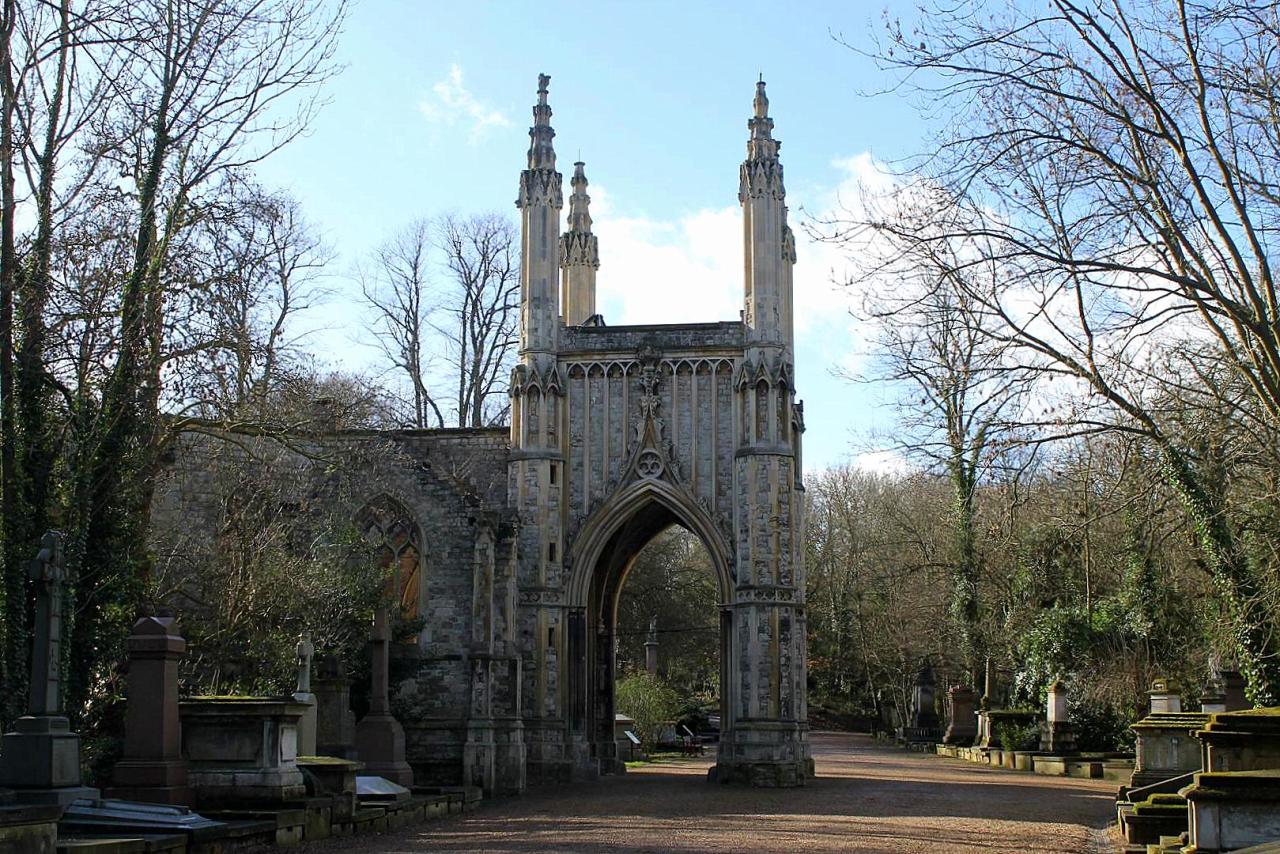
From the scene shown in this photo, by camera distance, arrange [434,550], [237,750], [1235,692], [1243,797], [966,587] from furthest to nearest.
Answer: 1. [966,587]
2. [434,550]
3. [1235,692]
4. [237,750]
5. [1243,797]

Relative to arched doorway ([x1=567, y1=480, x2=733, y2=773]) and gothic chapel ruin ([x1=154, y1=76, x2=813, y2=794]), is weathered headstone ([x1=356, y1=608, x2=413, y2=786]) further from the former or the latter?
arched doorway ([x1=567, y1=480, x2=733, y2=773])

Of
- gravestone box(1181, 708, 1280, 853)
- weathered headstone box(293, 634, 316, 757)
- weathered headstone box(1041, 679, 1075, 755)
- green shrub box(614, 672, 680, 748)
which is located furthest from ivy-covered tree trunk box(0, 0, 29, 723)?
green shrub box(614, 672, 680, 748)

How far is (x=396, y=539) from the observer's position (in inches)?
1046

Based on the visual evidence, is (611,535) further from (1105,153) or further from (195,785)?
(1105,153)

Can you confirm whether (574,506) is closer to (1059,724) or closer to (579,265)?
(579,265)

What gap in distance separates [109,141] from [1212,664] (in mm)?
17029

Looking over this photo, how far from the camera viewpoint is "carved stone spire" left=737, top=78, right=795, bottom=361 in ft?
86.7

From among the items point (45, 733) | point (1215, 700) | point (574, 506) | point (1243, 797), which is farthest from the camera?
point (574, 506)

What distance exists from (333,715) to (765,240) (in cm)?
1204

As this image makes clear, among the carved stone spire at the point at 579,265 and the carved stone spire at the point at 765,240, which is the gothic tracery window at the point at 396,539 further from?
the carved stone spire at the point at 765,240

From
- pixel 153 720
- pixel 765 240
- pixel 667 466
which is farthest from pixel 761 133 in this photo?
pixel 153 720

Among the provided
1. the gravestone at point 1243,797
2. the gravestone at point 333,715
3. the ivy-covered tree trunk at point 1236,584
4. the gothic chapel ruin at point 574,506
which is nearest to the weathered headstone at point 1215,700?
the ivy-covered tree trunk at point 1236,584

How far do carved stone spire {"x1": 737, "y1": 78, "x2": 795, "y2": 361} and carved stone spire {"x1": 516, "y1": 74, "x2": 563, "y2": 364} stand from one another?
357 cm

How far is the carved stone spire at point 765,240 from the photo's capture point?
26.4m
